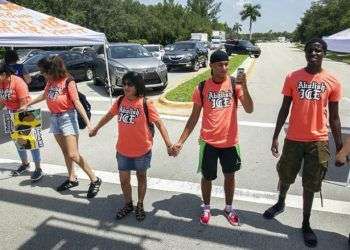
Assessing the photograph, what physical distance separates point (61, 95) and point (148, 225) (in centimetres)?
195

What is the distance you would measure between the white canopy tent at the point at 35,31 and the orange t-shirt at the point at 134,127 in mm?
4040

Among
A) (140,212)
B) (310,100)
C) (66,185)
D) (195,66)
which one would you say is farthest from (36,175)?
(195,66)

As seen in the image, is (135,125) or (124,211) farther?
(124,211)

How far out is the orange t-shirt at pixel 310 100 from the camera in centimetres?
363

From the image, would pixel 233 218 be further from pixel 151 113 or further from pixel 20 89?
pixel 20 89

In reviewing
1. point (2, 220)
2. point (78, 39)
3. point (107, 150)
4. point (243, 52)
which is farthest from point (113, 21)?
point (2, 220)

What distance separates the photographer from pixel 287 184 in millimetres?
4195

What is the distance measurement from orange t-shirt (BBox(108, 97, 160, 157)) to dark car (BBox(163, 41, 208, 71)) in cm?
1655

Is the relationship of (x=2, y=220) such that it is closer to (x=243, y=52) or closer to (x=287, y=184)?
(x=287, y=184)

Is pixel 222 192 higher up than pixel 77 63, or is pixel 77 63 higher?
pixel 77 63

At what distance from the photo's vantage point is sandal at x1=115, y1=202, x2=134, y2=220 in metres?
4.47

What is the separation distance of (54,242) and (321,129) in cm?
294

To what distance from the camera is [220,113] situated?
12.9 ft

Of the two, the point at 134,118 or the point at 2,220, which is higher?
the point at 134,118
